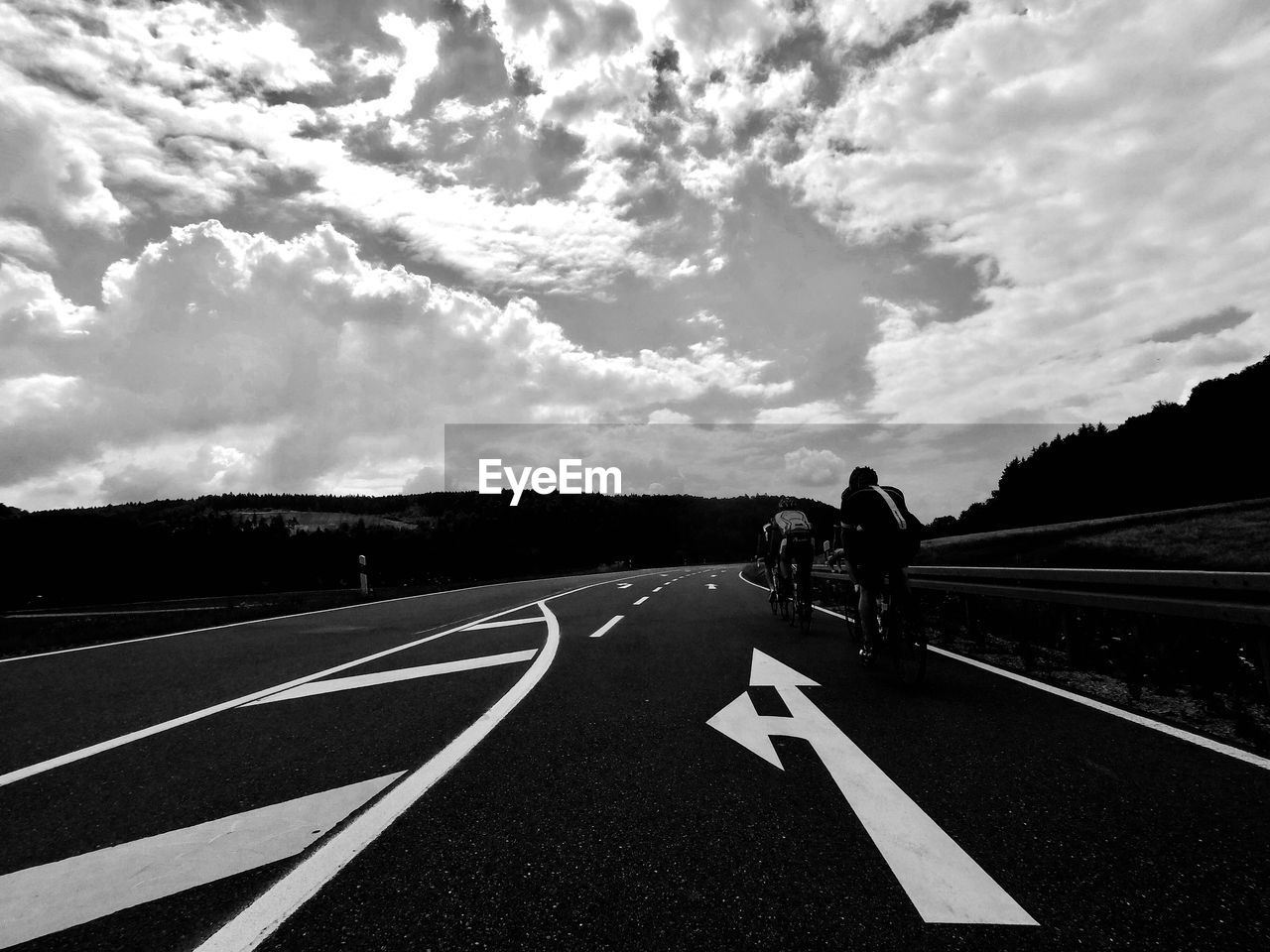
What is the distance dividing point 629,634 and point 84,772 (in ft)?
21.3

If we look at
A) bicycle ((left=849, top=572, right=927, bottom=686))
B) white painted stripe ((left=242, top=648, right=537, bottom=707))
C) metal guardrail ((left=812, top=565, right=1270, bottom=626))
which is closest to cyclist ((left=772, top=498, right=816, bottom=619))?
metal guardrail ((left=812, top=565, right=1270, bottom=626))

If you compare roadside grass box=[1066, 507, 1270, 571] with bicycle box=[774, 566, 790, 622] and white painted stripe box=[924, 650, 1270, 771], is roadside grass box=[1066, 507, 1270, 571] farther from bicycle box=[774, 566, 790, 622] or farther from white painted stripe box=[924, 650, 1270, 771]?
white painted stripe box=[924, 650, 1270, 771]

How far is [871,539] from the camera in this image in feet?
20.2

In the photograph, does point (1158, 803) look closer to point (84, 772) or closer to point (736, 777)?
point (736, 777)

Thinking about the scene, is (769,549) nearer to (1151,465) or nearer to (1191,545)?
(1191,545)

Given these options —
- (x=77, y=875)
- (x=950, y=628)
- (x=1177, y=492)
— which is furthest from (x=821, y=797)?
(x=1177, y=492)

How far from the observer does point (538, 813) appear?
3.06 meters

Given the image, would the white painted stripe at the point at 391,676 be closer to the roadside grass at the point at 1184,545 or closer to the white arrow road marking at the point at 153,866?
the white arrow road marking at the point at 153,866

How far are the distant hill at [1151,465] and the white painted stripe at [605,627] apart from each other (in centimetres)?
4245

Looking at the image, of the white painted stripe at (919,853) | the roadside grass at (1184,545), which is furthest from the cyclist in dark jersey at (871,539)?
the roadside grass at (1184,545)

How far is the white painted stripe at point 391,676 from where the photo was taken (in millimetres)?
5805

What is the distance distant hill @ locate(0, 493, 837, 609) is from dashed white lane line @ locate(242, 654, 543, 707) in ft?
13.4

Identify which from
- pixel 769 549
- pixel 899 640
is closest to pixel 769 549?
pixel 769 549

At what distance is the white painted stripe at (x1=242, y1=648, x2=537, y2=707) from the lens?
19.0 ft
